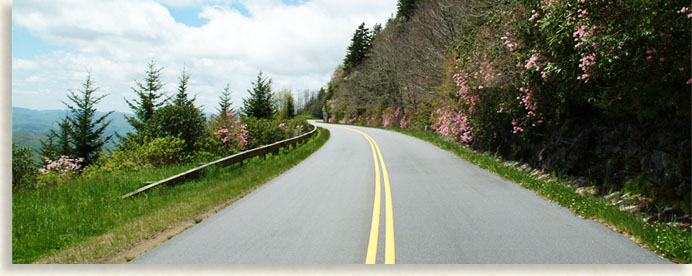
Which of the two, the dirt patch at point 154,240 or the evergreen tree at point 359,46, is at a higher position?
the evergreen tree at point 359,46

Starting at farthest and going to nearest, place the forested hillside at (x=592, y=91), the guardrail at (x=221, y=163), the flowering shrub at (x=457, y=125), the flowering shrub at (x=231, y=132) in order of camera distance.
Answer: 1. the flowering shrub at (x=231, y=132)
2. the flowering shrub at (x=457, y=125)
3. the guardrail at (x=221, y=163)
4. the forested hillside at (x=592, y=91)

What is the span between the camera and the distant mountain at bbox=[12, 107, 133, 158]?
4.62m

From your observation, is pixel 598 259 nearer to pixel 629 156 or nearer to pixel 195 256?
pixel 629 156

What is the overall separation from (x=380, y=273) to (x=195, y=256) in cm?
210

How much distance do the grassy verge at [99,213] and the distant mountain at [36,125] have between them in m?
1.17

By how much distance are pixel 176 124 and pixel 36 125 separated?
7739mm

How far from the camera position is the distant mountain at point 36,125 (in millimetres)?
4621

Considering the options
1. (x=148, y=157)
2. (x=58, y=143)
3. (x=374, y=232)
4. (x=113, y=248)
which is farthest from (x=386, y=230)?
(x=58, y=143)

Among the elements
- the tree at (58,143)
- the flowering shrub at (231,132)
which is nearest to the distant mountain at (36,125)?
the tree at (58,143)

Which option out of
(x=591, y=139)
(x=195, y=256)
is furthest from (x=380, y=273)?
(x=591, y=139)

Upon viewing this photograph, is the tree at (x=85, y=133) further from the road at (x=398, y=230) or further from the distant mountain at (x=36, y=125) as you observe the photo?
the road at (x=398, y=230)

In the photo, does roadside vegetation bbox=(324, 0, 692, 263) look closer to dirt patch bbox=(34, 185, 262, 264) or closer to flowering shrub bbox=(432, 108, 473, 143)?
flowering shrub bbox=(432, 108, 473, 143)

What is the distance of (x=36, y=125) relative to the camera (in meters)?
7.31

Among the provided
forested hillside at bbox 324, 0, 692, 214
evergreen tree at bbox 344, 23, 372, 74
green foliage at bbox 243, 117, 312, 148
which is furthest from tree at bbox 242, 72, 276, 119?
evergreen tree at bbox 344, 23, 372, 74
